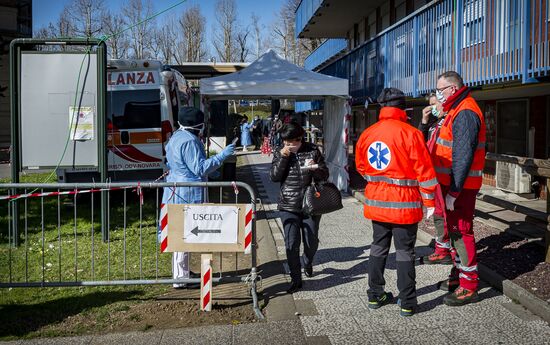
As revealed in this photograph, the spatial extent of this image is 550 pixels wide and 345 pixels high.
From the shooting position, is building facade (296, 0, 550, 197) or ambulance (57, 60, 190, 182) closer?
building facade (296, 0, 550, 197)

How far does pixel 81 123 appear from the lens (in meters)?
7.99

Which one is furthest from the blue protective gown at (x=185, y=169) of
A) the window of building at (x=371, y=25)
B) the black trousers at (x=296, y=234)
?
the window of building at (x=371, y=25)

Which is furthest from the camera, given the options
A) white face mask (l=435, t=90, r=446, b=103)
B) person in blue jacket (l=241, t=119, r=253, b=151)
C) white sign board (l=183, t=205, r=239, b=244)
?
person in blue jacket (l=241, t=119, r=253, b=151)

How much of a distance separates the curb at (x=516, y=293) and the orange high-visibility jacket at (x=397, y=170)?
1228 mm

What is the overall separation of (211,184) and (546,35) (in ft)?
13.0

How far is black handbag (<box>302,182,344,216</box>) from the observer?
5.44 m

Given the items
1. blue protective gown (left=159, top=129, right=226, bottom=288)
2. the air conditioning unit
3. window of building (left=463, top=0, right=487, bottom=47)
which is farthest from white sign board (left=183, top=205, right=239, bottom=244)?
the air conditioning unit

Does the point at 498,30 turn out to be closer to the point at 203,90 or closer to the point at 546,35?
the point at 546,35

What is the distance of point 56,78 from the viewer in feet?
26.0

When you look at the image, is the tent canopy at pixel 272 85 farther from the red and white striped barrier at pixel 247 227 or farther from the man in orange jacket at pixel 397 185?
the man in orange jacket at pixel 397 185

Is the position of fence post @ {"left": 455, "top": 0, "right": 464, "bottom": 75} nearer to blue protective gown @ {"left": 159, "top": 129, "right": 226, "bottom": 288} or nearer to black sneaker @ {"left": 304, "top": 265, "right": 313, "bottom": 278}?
black sneaker @ {"left": 304, "top": 265, "right": 313, "bottom": 278}

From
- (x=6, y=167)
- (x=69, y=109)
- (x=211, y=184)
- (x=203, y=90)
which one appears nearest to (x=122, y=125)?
(x=203, y=90)

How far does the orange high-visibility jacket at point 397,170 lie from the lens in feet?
15.0

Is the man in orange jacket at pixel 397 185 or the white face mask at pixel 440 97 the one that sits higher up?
the white face mask at pixel 440 97
